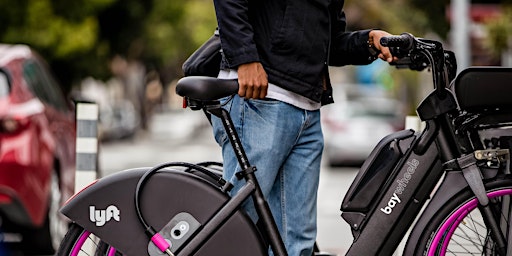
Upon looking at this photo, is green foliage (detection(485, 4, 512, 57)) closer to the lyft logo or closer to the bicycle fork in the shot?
the bicycle fork

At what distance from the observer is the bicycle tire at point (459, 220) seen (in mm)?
4078

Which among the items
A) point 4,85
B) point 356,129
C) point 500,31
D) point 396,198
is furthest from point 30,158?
point 356,129

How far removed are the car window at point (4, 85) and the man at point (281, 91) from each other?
429cm

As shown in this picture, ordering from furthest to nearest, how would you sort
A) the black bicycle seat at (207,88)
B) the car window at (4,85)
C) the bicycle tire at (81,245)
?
the car window at (4,85) < the bicycle tire at (81,245) < the black bicycle seat at (207,88)

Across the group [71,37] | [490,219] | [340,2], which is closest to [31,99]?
[340,2]

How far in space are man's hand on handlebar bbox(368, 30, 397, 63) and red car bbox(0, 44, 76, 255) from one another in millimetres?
3914

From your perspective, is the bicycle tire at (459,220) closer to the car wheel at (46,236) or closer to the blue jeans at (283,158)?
the blue jeans at (283,158)

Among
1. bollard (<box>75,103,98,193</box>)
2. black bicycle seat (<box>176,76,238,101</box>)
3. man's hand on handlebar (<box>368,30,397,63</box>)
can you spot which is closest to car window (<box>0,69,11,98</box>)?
bollard (<box>75,103,98,193</box>)

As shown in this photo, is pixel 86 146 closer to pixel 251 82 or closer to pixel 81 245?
pixel 81 245

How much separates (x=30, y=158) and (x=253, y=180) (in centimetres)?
420

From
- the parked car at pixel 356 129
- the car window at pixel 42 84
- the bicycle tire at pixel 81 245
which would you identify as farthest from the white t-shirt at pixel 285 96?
the parked car at pixel 356 129

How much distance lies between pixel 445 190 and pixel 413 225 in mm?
190

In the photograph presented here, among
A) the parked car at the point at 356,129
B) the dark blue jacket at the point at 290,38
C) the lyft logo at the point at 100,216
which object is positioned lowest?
the parked car at the point at 356,129

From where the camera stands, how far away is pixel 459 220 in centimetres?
411
